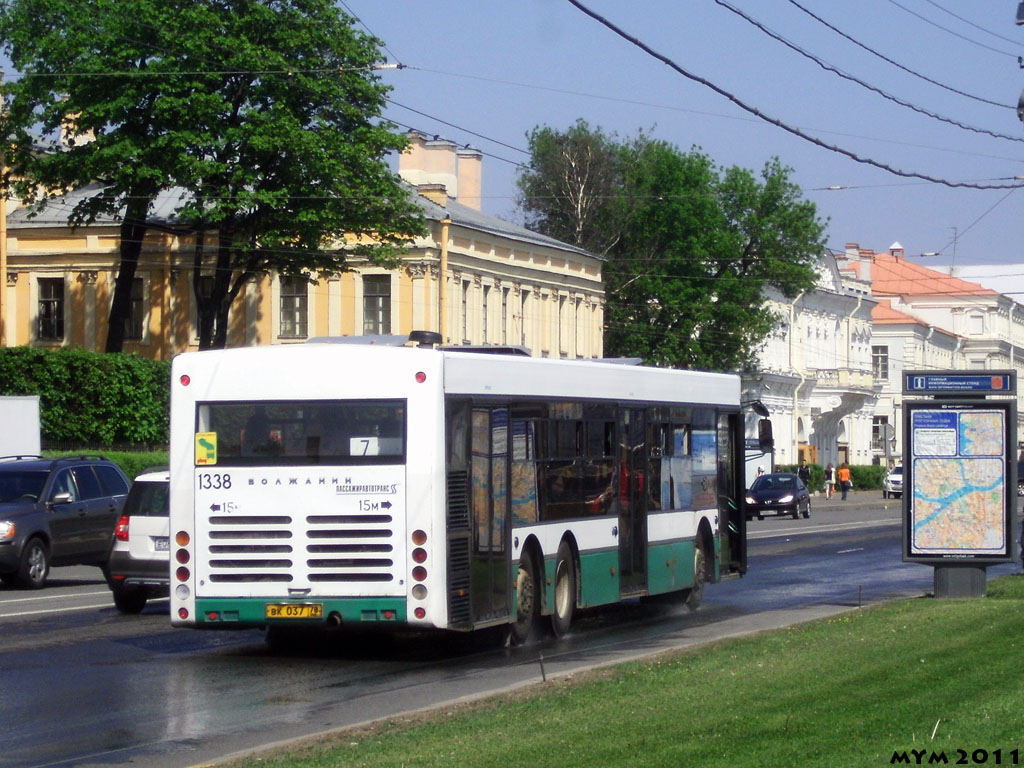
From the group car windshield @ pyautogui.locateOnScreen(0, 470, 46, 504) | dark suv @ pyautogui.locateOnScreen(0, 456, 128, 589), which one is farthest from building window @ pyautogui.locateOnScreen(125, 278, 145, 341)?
car windshield @ pyautogui.locateOnScreen(0, 470, 46, 504)

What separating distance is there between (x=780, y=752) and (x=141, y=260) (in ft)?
193

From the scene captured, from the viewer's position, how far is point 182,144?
47.0 m

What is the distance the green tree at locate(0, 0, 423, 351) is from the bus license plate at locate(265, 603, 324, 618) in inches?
1294

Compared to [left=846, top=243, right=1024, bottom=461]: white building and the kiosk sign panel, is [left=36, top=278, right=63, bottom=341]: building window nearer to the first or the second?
the kiosk sign panel

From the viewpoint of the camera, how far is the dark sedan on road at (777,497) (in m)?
57.4

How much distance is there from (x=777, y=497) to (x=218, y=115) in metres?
22.7

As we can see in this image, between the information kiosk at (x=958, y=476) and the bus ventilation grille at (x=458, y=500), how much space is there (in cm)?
735

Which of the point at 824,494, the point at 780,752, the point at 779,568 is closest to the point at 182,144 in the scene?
the point at 779,568

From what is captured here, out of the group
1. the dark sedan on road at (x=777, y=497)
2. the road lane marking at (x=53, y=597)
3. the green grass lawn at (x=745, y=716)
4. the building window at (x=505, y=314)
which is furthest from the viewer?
the building window at (x=505, y=314)

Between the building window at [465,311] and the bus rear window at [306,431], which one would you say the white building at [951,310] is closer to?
the building window at [465,311]

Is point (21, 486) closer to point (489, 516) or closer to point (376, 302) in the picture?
point (489, 516)

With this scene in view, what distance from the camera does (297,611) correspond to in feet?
47.2

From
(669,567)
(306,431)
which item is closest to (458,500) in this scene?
(306,431)

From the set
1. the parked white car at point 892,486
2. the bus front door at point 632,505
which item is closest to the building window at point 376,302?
the parked white car at point 892,486
